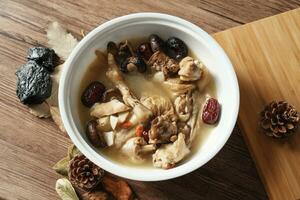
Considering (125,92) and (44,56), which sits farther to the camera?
(44,56)

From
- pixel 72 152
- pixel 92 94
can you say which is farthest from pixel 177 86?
pixel 72 152

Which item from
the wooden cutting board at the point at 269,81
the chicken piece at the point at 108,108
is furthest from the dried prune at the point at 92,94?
the wooden cutting board at the point at 269,81

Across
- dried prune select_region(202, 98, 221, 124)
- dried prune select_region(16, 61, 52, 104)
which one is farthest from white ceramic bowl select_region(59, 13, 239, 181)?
dried prune select_region(16, 61, 52, 104)

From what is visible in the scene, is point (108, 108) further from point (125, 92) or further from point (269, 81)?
point (269, 81)

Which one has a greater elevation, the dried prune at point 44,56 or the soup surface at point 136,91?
the soup surface at point 136,91

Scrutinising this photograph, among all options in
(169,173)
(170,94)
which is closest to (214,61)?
(170,94)

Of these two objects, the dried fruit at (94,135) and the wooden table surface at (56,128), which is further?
the wooden table surface at (56,128)

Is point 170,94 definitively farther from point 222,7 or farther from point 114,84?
point 222,7

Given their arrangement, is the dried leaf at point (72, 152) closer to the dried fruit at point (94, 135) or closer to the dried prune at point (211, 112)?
the dried fruit at point (94, 135)
